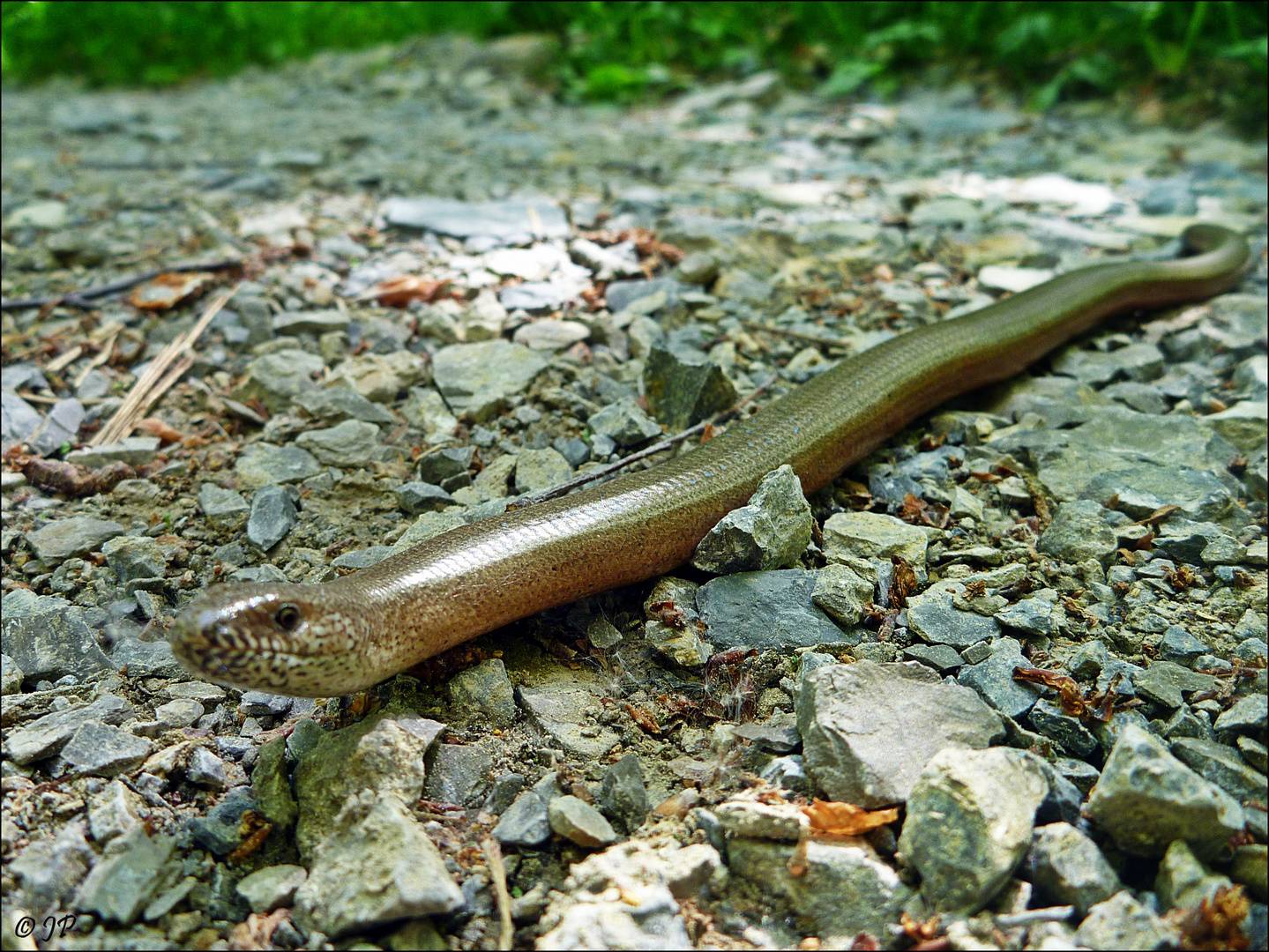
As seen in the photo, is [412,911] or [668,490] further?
[668,490]

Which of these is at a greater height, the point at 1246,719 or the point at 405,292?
the point at 405,292

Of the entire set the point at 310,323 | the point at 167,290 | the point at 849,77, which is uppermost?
the point at 849,77

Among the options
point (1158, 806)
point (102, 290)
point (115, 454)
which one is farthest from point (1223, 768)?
point (102, 290)

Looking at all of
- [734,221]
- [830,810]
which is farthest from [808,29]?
[830,810]

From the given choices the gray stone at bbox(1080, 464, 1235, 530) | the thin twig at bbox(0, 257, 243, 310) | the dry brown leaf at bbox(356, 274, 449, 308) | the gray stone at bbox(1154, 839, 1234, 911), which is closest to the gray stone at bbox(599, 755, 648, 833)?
the gray stone at bbox(1154, 839, 1234, 911)

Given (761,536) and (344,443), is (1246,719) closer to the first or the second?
(761,536)

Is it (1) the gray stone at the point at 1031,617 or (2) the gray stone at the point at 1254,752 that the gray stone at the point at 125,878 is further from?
(2) the gray stone at the point at 1254,752

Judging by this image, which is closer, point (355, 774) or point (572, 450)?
point (355, 774)

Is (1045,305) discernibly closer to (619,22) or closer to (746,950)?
(746,950)
